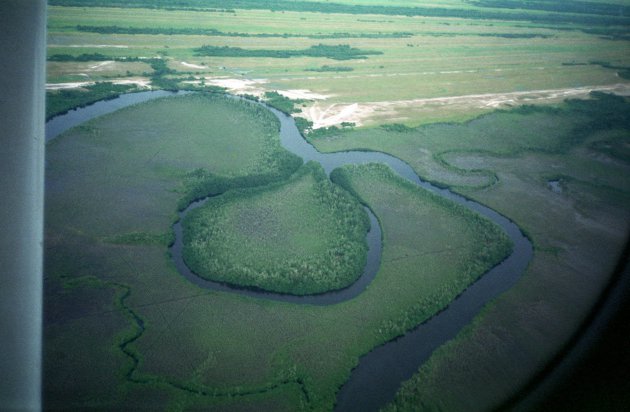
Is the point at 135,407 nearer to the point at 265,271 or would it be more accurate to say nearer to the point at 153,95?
the point at 265,271

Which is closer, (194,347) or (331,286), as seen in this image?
(194,347)

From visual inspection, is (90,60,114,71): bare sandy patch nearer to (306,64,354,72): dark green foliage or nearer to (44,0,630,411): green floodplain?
(44,0,630,411): green floodplain

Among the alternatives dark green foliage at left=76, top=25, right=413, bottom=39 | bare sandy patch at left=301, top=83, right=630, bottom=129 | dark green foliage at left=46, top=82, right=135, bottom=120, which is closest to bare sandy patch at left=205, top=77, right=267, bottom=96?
bare sandy patch at left=301, top=83, right=630, bottom=129

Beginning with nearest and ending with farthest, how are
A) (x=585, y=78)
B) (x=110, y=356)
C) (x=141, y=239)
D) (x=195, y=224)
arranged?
1. (x=110, y=356)
2. (x=141, y=239)
3. (x=195, y=224)
4. (x=585, y=78)

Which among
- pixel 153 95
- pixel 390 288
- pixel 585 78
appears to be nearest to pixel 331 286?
pixel 390 288

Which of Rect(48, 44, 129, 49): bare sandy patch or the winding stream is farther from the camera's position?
Rect(48, 44, 129, 49): bare sandy patch

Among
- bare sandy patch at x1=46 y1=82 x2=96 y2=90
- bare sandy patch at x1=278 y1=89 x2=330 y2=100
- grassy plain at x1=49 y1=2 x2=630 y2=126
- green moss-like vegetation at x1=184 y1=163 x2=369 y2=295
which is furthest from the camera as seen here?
grassy plain at x1=49 y1=2 x2=630 y2=126

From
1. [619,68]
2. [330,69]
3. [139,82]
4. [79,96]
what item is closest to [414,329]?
[79,96]
